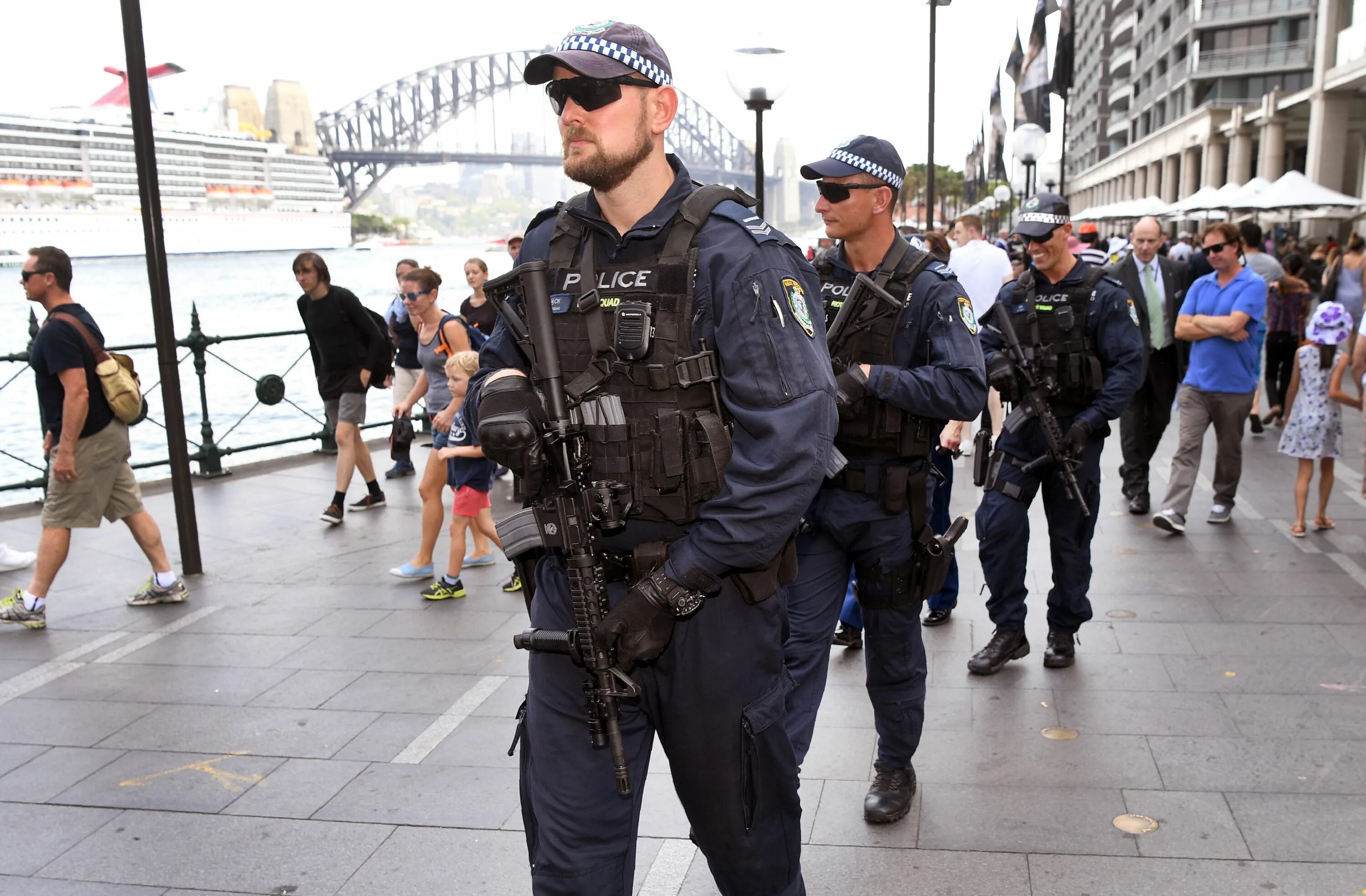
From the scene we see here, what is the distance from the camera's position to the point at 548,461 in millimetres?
2408

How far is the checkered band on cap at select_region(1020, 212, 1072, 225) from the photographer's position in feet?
16.6

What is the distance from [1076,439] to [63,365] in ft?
15.8

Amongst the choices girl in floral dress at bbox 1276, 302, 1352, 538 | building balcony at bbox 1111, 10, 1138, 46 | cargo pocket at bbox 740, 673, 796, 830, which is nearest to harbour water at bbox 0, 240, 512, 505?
cargo pocket at bbox 740, 673, 796, 830

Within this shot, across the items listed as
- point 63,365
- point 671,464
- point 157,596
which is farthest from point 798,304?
point 157,596

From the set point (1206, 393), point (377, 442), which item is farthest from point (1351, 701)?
point (377, 442)

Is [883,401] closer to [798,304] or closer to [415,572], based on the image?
[798,304]

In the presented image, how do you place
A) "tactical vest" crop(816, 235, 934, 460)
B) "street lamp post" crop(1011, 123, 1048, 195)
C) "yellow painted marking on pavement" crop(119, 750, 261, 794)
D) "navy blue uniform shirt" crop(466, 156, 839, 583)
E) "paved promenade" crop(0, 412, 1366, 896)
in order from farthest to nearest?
"street lamp post" crop(1011, 123, 1048, 195)
"yellow painted marking on pavement" crop(119, 750, 261, 794)
"tactical vest" crop(816, 235, 934, 460)
"paved promenade" crop(0, 412, 1366, 896)
"navy blue uniform shirt" crop(466, 156, 839, 583)

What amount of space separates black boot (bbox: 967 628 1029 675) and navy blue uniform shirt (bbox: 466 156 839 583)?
299 centimetres

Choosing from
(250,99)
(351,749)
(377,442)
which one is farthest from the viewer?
(250,99)

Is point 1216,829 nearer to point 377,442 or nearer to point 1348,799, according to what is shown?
point 1348,799

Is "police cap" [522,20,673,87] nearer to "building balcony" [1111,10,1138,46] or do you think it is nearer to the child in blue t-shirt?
the child in blue t-shirt

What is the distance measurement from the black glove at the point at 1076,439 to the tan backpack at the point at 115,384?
14.8 ft

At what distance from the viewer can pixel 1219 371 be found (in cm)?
774

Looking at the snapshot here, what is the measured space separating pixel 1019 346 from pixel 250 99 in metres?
99.2
